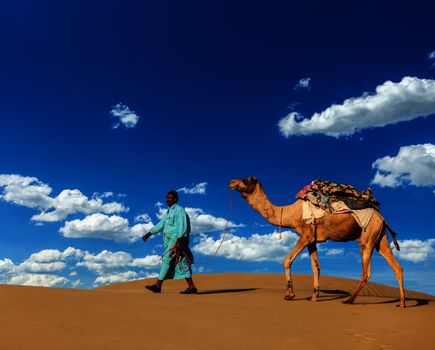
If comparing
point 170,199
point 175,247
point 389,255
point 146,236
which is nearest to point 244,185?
point 170,199

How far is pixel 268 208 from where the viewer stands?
41.9 feet

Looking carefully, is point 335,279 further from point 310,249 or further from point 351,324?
point 351,324

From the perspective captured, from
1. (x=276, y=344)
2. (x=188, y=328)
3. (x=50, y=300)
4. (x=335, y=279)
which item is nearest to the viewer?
(x=276, y=344)

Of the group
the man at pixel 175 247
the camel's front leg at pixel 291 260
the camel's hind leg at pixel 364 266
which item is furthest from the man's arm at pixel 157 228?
the camel's hind leg at pixel 364 266

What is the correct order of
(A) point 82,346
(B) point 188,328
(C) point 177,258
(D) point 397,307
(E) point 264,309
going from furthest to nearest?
(C) point 177,258
(D) point 397,307
(E) point 264,309
(B) point 188,328
(A) point 82,346

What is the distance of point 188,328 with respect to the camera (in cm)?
653

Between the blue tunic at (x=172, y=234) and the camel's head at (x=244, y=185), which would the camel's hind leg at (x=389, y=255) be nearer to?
the camel's head at (x=244, y=185)

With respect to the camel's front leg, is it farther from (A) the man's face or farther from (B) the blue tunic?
(A) the man's face

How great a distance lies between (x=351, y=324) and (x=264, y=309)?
1.69m

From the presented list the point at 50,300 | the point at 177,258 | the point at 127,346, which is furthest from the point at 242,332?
the point at 177,258

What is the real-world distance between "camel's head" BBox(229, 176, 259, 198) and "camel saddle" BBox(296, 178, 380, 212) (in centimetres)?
134

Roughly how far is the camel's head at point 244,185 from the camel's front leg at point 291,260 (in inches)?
78.9

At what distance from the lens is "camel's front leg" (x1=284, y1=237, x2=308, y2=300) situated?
459 inches

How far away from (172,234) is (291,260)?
3.34 meters
